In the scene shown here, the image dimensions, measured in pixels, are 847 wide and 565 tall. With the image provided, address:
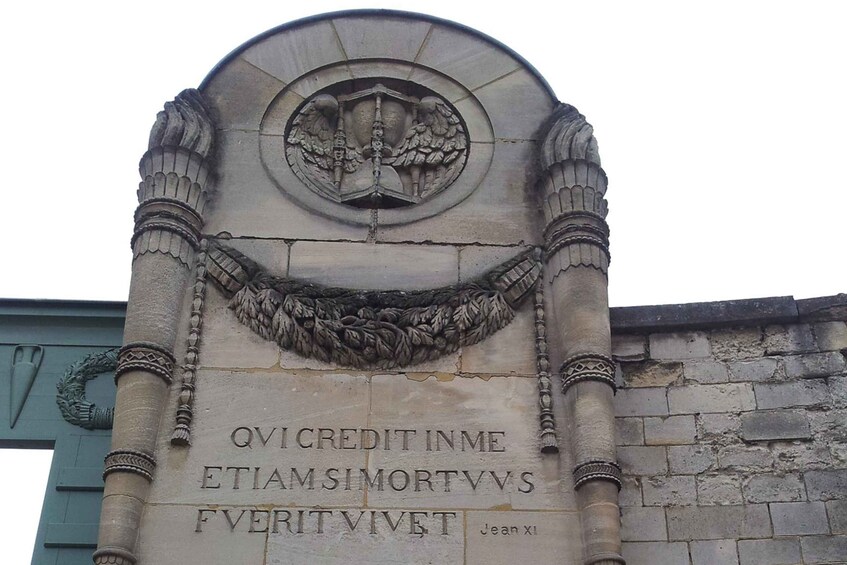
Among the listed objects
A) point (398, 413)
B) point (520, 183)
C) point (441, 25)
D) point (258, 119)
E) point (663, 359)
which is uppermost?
point (441, 25)

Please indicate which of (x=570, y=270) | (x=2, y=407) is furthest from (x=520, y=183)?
(x=2, y=407)

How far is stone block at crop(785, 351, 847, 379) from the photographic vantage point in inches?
437

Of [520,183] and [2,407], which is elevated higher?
[520,183]

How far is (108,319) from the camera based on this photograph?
40.3 feet

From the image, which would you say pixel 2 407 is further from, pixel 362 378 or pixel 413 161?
pixel 413 161

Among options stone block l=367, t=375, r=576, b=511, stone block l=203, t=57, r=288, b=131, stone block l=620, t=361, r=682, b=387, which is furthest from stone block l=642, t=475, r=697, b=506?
stone block l=203, t=57, r=288, b=131

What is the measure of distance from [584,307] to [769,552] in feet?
9.00

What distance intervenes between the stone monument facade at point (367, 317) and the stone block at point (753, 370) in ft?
5.37

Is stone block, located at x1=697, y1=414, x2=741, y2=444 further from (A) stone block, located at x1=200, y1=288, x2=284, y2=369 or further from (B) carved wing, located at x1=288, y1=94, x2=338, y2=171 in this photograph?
(B) carved wing, located at x1=288, y1=94, x2=338, y2=171

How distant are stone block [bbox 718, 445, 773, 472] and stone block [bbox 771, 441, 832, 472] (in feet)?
0.30

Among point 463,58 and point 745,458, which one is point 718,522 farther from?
point 463,58

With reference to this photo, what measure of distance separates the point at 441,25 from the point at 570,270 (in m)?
3.62

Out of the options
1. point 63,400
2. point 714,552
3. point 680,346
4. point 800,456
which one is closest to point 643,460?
point 714,552

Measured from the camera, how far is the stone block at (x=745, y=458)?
35.0 feet
